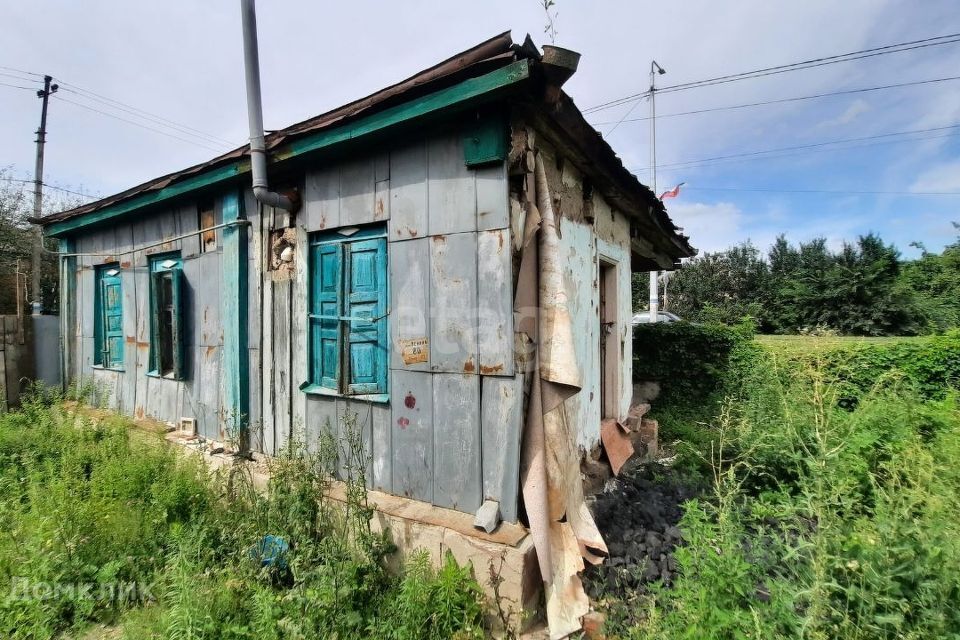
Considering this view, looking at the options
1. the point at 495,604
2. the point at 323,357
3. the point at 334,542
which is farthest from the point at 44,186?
the point at 495,604

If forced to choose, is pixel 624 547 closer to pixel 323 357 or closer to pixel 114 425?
pixel 323 357

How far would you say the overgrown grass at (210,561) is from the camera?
239 centimetres

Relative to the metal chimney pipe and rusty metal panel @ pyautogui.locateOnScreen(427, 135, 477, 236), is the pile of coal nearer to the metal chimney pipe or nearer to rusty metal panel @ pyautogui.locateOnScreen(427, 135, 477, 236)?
rusty metal panel @ pyautogui.locateOnScreen(427, 135, 477, 236)

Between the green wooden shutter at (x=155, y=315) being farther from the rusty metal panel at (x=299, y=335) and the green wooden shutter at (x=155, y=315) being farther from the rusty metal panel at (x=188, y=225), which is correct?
the rusty metal panel at (x=299, y=335)

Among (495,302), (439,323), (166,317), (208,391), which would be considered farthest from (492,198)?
(166,317)

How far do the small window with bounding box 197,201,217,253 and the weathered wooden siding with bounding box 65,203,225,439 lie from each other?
0.09 meters

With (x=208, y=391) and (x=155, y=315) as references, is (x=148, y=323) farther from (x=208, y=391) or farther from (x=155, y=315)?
(x=208, y=391)

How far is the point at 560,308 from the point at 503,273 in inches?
17.5

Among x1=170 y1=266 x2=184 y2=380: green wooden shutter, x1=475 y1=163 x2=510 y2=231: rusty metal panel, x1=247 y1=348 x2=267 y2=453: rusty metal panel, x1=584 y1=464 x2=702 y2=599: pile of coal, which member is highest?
x1=475 y1=163 x2=510 y2=231: rusty metal panel

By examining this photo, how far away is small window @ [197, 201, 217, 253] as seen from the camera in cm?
458

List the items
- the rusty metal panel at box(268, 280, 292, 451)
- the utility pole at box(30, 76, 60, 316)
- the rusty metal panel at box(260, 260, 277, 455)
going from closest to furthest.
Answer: the rusty metal panel at box(268, 280, 292, 451), the rusty metal panel at box(260, 260, 277, 455), the utility pole at box(30, 76, 60, 316)

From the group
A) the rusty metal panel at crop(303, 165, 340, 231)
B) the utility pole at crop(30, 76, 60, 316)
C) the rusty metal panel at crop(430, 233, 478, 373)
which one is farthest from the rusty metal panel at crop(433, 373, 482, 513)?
the utility pole at crop(30, 76, 60, 316)

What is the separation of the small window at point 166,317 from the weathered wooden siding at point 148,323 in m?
0.08

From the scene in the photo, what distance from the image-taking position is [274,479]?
323 cm
